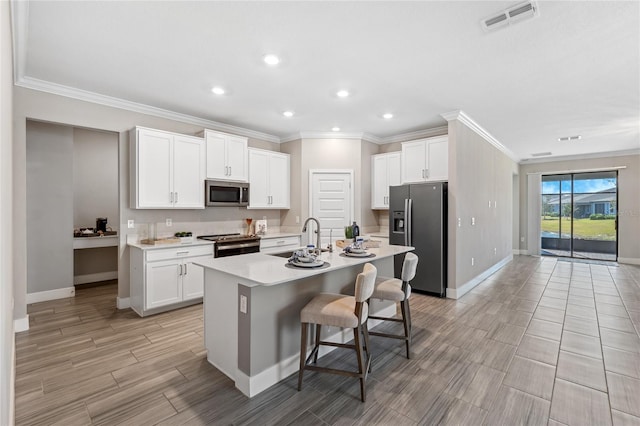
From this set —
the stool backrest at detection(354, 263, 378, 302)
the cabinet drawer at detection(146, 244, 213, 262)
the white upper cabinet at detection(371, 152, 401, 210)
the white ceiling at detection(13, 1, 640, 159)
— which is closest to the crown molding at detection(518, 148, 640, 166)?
the white ceiling at detection(13, 1, 640, 159)

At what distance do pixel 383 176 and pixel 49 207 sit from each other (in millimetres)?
5341

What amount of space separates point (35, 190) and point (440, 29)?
17.9 ft

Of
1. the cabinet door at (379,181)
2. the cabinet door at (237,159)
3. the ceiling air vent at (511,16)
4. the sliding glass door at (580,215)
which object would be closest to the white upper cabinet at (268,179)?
the cabinet door at (237,159)

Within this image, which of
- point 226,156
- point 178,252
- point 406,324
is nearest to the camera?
point 406,324

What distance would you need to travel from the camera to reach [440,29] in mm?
2422

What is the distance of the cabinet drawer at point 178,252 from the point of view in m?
3.76

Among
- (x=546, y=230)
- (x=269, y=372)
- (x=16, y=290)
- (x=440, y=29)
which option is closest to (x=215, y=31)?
(x=440, y=29)

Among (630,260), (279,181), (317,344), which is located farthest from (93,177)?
(630,260)

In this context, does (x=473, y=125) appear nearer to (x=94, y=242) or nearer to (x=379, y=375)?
(x=379, y=375)

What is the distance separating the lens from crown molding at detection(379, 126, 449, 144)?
5260mm

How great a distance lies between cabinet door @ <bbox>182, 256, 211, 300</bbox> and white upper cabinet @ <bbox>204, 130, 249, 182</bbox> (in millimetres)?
1366

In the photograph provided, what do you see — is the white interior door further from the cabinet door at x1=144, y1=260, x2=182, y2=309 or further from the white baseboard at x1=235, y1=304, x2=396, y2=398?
the white baseboard at x1=235, y1=304, x2=396, y2=398

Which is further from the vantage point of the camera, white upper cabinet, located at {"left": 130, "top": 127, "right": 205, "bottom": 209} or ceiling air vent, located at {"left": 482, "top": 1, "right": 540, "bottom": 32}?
white upper cabinet, located at {"left": 130, "top": 127, "right": 205, "bottom": 209}

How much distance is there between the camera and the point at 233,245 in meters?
4.46
